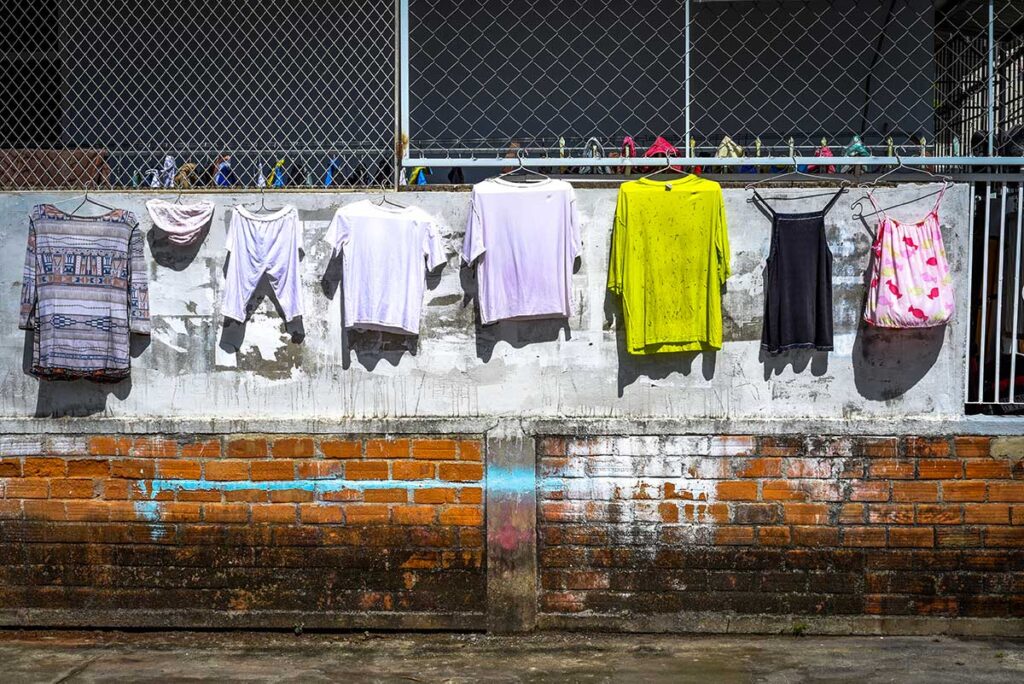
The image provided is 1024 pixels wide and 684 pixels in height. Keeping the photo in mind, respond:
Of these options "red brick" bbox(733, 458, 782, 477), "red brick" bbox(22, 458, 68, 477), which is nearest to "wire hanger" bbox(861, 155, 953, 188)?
"red brick" bbox(733, 458, 782, 477)

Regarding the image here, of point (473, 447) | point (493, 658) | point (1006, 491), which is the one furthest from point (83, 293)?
Answer: point (1006, 491)

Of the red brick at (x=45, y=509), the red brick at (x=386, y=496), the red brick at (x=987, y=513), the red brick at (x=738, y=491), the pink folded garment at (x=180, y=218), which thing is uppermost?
the pink folded garment at (x=180, y=218)

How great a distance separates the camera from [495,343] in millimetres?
5883

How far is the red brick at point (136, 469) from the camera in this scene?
5.93m

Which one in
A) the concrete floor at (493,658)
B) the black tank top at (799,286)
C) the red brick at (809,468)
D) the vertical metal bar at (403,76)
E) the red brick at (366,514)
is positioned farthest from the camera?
the vertical metal bar at (403,76)

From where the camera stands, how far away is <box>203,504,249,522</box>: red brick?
5.89 m

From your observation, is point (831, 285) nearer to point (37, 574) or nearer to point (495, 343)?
point (495, 343)

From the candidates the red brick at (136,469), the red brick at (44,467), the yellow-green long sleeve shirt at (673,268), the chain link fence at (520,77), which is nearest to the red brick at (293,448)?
the red brick at (136,469)

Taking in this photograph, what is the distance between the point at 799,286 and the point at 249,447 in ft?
10.6

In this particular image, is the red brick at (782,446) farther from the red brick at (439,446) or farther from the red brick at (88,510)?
the red brick at (88,510)

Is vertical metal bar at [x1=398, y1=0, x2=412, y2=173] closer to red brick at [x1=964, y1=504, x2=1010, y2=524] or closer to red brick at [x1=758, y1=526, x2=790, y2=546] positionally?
red brick at [x1=758, y1=526, x2=790, y2=546]

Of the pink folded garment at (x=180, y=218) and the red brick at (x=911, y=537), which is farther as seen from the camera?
the pink folded garment at (x=180, y=218)

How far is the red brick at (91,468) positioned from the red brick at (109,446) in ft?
0.17

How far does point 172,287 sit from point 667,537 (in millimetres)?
3205
